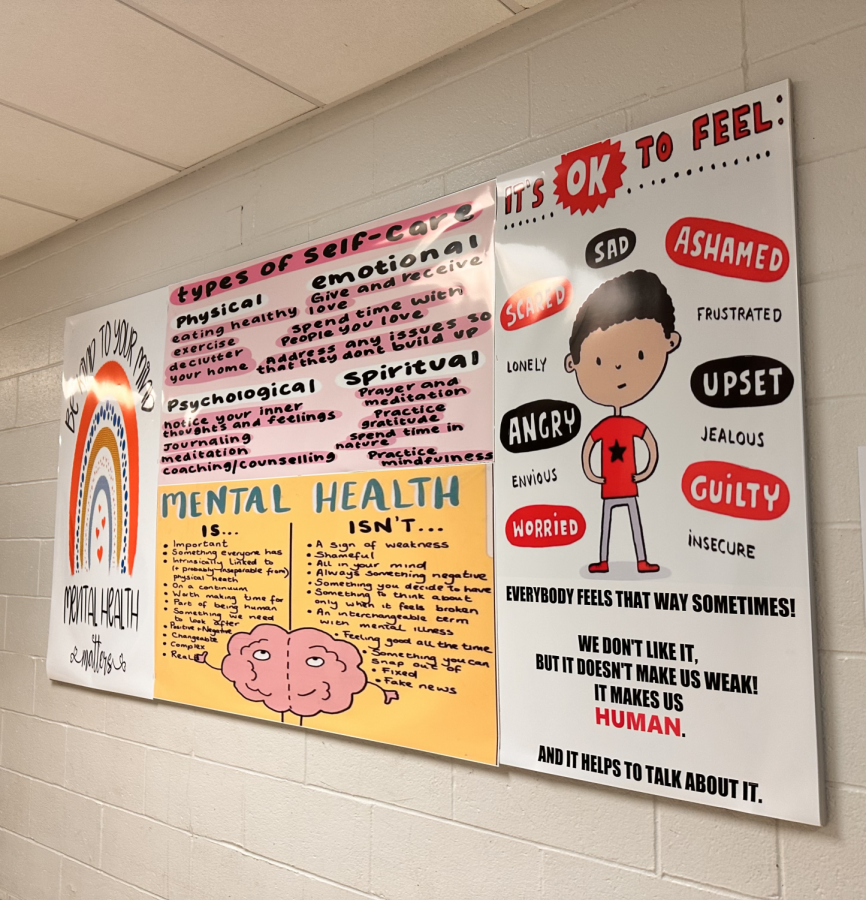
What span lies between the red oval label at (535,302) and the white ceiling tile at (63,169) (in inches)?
49.5

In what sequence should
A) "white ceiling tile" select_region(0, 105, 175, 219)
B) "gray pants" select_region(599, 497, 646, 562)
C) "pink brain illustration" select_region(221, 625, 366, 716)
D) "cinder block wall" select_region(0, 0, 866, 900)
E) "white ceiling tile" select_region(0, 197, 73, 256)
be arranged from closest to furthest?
1. "cinder block wall" select_region(0, 0, 866, 900)
2. "gray pants" select_region(599, 497, 646, 562)
3. "pink brain illustration" select_region(221, 625, 366, 716)
4. "white ceiling tile" select_region(0, 105, 175, 219)
5. "white ceiling tile" select_region(0, 197, 73, 256)

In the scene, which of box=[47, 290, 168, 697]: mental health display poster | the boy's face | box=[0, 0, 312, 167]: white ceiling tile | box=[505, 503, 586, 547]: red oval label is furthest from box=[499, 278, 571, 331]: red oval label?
box=[47, 290, 168, 697]: mental health display poster

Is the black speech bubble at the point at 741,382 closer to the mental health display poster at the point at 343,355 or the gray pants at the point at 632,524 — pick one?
the gray pants at the point at 632,524

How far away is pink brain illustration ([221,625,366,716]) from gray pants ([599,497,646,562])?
2.10 feet

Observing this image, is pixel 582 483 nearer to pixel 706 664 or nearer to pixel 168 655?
pixel 706 664

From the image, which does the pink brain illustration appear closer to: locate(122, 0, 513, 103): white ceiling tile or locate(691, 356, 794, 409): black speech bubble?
locate(691, 356, 794, 409): black speech bubble

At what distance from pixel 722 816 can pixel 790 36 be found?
4.17 ft

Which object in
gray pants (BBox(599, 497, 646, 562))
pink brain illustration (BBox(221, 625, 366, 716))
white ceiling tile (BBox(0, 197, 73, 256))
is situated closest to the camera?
gray pants (BBox(599, 497, 646, 562))

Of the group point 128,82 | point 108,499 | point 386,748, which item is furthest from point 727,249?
point 108,499

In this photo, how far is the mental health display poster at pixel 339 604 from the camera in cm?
161

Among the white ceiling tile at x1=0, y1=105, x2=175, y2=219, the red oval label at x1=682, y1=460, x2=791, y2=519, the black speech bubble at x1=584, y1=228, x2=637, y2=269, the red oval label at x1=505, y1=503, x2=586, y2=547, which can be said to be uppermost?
the white ceiling tile at x1=0, y1=105, x2=175, y2=219

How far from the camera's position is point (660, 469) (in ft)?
4.53

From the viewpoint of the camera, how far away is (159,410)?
228cm

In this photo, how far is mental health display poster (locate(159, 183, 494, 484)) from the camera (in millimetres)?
1667
